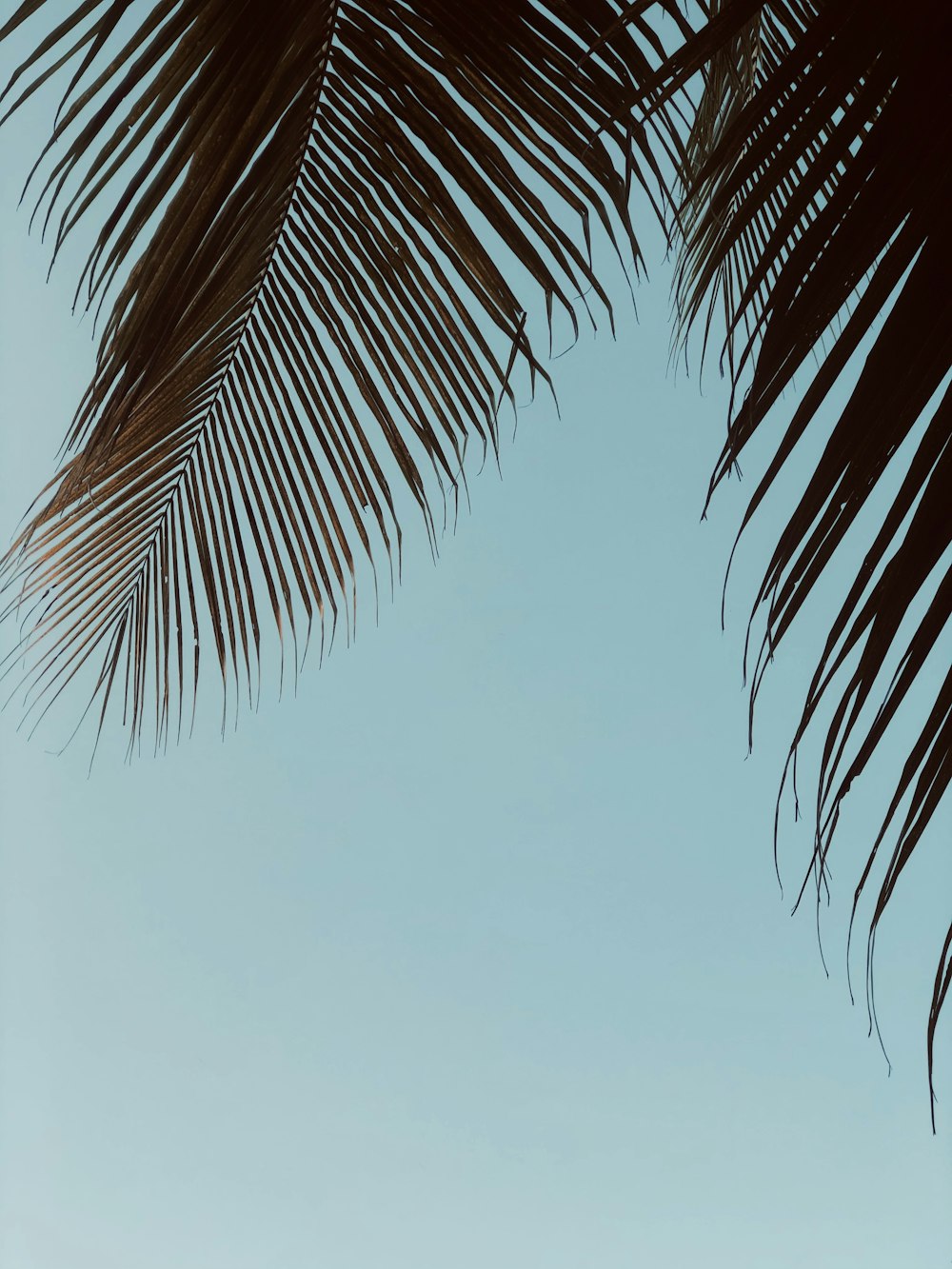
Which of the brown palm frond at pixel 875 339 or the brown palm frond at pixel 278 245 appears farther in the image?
the brown palm frond at pixel 278 245

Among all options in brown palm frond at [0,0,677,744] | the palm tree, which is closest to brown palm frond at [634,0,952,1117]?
the palm tree

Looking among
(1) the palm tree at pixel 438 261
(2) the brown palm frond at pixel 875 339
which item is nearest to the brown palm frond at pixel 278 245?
(1) the palm tree at pixel 438 261

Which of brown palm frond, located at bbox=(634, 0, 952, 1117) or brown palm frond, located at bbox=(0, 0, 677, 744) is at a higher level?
brown palm frond, located at bbox=(0, 0, 677, 744)

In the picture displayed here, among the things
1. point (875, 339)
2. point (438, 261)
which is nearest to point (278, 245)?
point (438, 261)

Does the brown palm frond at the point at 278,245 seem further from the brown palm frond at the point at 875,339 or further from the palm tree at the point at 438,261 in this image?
the brown palm frond at the point at 875,339

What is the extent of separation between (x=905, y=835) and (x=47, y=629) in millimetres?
657

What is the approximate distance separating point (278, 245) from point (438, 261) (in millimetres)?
108

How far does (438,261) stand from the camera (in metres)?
0.68

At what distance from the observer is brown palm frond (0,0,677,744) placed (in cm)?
56

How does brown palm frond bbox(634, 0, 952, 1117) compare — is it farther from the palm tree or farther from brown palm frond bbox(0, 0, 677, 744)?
brown palm frond bbox(0, 0, 677, 744)

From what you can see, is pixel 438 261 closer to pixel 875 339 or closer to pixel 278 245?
pixel 278 245

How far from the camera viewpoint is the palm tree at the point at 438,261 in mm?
301

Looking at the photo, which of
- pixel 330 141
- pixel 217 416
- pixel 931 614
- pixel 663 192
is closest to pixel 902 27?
pixel 931 614

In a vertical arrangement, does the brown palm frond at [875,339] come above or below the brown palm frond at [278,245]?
below
